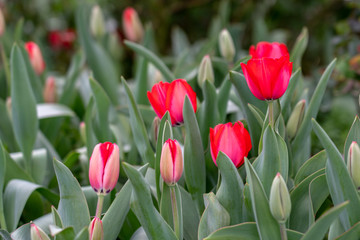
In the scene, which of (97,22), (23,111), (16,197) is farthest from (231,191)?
(97,22)

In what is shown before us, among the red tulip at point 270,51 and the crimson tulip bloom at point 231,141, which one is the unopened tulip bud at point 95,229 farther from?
the red tulip at point 270,51

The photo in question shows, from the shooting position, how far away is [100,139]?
947 mm

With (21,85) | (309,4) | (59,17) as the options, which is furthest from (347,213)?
(59,17)

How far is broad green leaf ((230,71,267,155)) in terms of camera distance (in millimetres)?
723

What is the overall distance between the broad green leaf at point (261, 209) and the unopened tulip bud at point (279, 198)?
35mm

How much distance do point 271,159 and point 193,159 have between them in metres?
0.15

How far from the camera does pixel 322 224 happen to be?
53 centimetres

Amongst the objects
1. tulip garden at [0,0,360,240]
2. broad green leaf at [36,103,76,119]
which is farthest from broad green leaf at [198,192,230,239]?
broad green leaf at [36,103,76,119]

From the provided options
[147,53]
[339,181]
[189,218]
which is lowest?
[189,218]

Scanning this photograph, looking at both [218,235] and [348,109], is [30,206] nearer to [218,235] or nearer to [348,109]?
[218,235]

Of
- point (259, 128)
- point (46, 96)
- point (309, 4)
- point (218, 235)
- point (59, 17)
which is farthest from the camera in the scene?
point (59, 17)

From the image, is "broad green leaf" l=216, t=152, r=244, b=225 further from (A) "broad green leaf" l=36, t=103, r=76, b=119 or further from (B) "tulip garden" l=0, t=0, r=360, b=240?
(A) "broad green leaf" l=36, t=103, r=76, b=119

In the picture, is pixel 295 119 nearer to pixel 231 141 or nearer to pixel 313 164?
pixel 313 164

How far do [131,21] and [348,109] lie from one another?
0.71m
